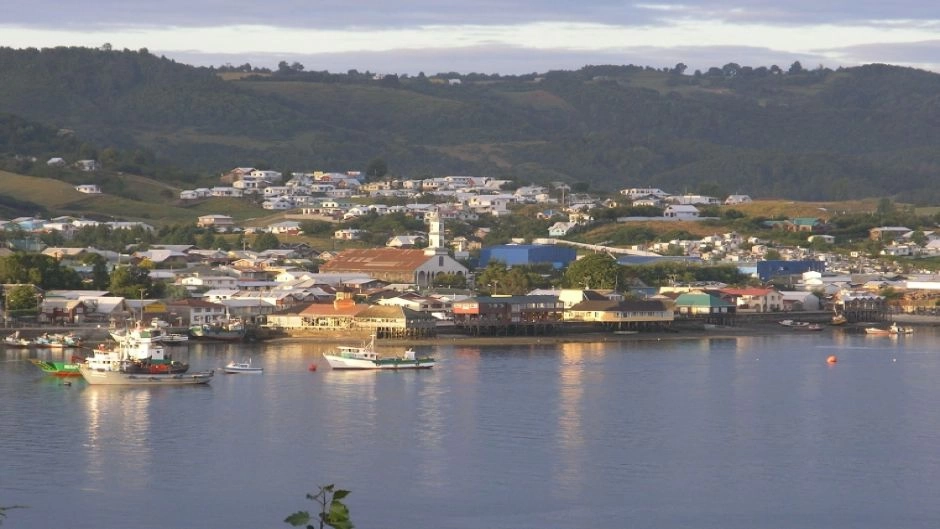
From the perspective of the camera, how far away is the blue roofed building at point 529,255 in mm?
43125

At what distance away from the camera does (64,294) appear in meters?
33.8

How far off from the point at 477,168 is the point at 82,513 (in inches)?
3025

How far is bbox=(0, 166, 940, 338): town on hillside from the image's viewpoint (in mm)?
33875

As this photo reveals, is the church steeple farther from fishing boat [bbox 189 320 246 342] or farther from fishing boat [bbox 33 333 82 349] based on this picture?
fishing boat [bbox 33 333 82 349]

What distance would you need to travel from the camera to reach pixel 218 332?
104ft

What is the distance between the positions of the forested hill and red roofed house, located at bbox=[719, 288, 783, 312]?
105ft

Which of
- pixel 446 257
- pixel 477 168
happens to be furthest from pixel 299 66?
pixel 446 257

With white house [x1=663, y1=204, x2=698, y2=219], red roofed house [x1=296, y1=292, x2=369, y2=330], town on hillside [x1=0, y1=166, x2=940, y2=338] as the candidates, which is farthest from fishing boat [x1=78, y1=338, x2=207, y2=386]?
white house [x1=663, y1=204, x2=698, y2=219]

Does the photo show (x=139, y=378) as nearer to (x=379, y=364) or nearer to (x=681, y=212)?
(x=379, y=364)

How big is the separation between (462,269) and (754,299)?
264 inches

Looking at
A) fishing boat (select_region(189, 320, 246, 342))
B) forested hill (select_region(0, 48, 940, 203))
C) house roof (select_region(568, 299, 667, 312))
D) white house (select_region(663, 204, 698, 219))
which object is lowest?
fishing boat (select_region(189, 320, 246, 342))

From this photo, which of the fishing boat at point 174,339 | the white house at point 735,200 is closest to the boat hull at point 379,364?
the fishing boat at point 174,339

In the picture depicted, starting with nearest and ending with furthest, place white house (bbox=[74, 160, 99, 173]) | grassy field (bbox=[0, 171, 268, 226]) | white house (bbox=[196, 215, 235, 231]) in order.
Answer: white house (bbox=[196, 215, 235, 231]) < grassy field (bbox=[0, 171, 268, 226]) < white house (bbox=[74, 160, 99, 173])

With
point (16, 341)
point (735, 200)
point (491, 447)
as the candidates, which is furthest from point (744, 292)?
point (735, 200)
